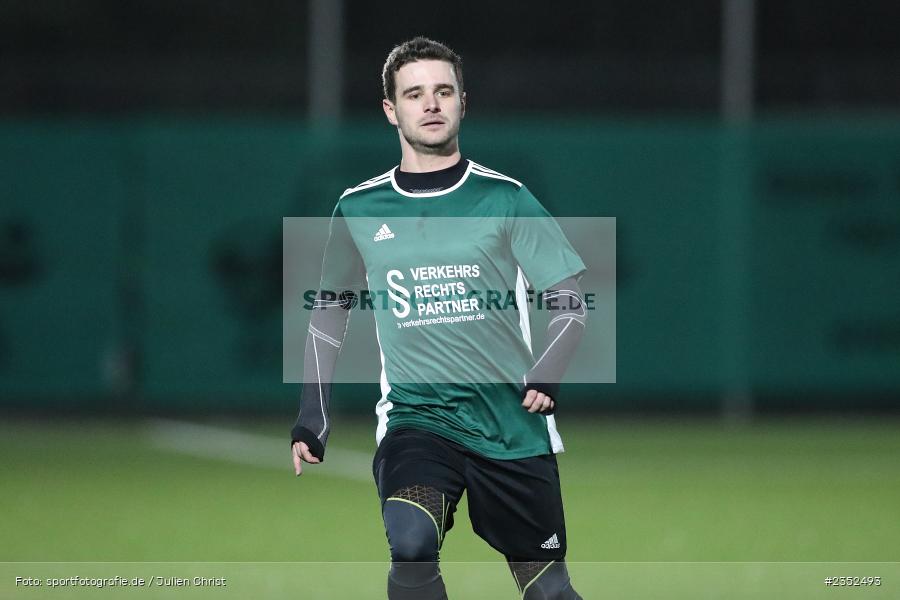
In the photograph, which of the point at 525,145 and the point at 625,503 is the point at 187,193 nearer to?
the point at 525,145

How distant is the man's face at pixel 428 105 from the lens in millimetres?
5496

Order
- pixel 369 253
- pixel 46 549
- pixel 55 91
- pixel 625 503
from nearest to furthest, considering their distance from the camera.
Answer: pixel 369 253
pixel 46 549
pixel 625 503
pixel 55 91

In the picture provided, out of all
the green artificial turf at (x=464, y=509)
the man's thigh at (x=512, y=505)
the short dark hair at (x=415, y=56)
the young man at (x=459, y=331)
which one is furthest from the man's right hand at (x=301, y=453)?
the green artificial turf at (x=464, y=509)

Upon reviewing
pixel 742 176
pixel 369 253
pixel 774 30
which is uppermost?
pixel 774 30

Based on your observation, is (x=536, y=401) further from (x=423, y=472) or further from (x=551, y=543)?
(x=551, y=543)

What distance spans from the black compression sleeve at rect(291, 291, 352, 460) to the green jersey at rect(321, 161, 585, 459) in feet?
0.77

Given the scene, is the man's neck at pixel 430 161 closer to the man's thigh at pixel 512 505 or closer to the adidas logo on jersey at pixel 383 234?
the adidas logo on jersey at pixel 383 234

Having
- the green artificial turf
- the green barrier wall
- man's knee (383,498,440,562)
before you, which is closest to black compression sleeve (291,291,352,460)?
man's knee (383,498,440,562)

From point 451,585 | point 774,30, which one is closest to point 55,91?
point 774,30

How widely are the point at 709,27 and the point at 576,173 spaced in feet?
10.2

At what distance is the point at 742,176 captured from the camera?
51.9ft

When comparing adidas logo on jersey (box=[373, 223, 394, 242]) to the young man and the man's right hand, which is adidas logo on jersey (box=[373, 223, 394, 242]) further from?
the man's right hand

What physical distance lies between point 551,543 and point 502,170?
34.2 ft

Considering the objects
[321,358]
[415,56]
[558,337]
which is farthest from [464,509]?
[415,56]
